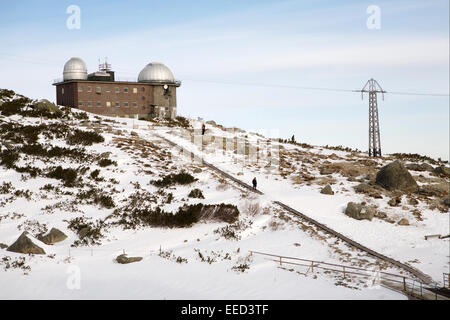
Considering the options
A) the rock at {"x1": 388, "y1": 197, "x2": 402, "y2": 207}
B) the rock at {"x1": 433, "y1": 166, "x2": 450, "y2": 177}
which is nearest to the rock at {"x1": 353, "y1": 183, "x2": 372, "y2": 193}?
the rock at {"x1": 388, "y1": 197, "x2": 402, "y2": 207}

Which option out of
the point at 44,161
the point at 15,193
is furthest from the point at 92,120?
the point at 15,193

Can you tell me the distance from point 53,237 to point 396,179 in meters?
26.7

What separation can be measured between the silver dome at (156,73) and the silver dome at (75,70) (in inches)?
346

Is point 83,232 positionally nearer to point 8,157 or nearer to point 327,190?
point 8,157

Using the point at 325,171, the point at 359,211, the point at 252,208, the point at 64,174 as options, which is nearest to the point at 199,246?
the point at 252,208

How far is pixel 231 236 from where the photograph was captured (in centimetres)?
2452

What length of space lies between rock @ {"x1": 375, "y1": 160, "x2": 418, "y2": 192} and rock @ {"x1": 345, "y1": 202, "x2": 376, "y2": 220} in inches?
247

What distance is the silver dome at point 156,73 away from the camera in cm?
6544

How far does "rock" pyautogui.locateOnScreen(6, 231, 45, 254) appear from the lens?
802 inches

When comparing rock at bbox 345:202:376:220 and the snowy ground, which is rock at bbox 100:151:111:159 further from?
rock at bbox 345:202:376:220

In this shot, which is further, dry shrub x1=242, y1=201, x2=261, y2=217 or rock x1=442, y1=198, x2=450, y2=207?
rock x1=442, y1=198, x2=450, y2=207

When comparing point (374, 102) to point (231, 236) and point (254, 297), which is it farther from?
point (254, 297)

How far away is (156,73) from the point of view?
6562 centimetres

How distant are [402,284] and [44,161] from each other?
27.8 m
